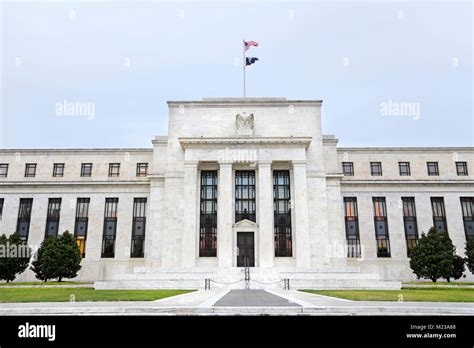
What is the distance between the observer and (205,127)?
147 ft

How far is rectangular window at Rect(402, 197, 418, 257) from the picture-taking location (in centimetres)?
4478

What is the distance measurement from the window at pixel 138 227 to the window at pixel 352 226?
2414 cm

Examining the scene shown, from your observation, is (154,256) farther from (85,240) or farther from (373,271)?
(373,271)

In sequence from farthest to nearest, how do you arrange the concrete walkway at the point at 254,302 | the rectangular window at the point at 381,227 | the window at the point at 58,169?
1. the window at the point at 58,169
2. the rectangular window at the point at 381,227
3. the concrete walkway at the point at 254,302

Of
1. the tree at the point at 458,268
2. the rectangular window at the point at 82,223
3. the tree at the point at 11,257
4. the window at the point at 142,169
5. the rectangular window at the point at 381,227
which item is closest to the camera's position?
the tree at the point at 11,257

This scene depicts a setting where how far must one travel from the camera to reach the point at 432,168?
158 ft

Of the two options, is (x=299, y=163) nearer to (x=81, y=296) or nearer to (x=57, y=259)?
(x=57, y=259)

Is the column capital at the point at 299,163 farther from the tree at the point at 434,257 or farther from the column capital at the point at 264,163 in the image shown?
the tree at the point at 434,257

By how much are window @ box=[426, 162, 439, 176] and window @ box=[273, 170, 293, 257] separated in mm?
18985

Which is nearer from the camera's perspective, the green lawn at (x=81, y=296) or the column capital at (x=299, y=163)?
the green lawn at (x=81, y=296)

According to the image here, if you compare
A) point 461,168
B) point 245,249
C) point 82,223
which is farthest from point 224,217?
point 461,168

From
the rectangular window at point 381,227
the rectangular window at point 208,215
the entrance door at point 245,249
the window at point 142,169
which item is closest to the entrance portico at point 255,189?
the entrance door at point 245,249

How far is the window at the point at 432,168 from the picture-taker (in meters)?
47.8
